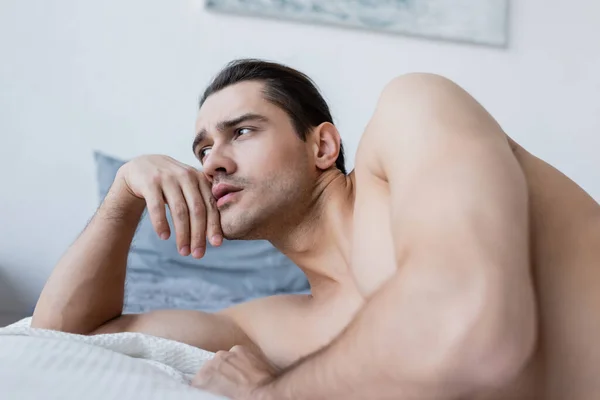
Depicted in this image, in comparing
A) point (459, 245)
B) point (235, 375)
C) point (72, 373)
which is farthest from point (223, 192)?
point (459, 245)

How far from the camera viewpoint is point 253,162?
117 centimetres

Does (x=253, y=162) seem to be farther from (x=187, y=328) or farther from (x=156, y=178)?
(x=187, y=328)

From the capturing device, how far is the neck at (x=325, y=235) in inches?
45.9

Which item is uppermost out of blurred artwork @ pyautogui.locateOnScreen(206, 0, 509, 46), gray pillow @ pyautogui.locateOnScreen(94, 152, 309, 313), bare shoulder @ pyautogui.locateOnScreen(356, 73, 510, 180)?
blurred artwork @ pyautogui.locateOnScreen(206, 0, 509, 46)

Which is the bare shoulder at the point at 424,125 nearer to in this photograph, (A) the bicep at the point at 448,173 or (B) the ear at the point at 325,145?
(A) the bicep at the point at 448,173

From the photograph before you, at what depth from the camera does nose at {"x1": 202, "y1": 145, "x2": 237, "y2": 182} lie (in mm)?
1149

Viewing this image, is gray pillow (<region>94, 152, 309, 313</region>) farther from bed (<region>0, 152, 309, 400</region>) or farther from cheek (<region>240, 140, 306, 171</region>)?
cheek (<region>240, 140, 306, 171</region>)

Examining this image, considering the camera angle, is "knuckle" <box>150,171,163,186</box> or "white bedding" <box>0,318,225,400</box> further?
"knuckle" <box>150,171,163,186</box>

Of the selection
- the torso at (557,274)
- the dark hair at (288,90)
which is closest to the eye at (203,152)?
the dark hair at (288,90)

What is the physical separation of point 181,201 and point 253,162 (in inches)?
7.1

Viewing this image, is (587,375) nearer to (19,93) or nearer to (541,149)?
(541,149)

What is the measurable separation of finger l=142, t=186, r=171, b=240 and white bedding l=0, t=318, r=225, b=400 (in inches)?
7.8

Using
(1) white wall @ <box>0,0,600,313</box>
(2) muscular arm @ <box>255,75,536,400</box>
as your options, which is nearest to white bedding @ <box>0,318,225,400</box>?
(2) muscular arm @ <box>255,75,536,400</box>

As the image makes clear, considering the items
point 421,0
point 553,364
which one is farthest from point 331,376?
point 421,0
